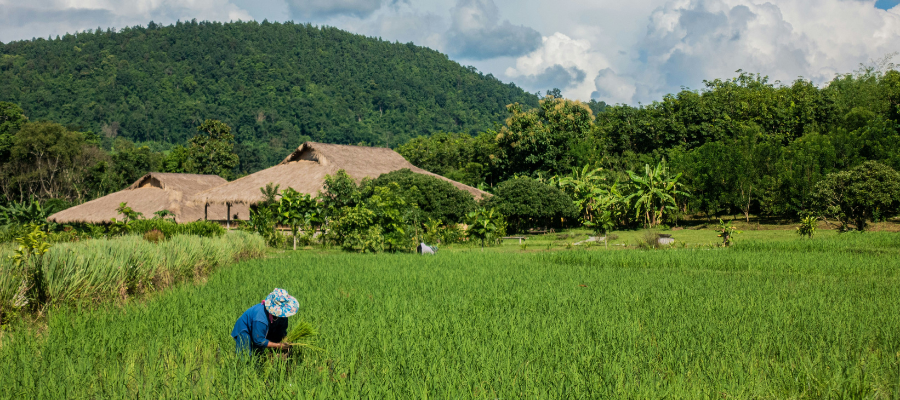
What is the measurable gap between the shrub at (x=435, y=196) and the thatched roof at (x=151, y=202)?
29.3 ft

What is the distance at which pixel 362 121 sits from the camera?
7981 cm

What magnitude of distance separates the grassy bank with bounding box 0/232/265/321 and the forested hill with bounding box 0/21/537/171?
44.9 m

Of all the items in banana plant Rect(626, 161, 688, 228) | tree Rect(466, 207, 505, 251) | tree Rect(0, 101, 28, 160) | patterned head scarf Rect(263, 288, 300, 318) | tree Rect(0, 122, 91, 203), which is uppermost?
tree Rect(0, 101, 28, 160)

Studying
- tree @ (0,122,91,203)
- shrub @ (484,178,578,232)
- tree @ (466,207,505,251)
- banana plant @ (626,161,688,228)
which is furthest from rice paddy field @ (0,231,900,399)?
tree @ (0,122,91,203)

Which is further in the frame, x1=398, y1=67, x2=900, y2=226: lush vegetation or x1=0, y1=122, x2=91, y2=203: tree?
x1=0, y1=122, x2=91, y2=203: tree

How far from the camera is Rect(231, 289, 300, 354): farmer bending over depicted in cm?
333

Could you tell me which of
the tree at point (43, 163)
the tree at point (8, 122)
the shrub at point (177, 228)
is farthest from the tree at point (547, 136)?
the tree at point (8, 122)

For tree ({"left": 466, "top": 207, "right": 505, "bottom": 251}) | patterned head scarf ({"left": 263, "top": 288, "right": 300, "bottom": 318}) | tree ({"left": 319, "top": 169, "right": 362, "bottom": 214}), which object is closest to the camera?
patterned head scarf ({"left": 263, "top": 288, "right": 300, "bottom": 318})

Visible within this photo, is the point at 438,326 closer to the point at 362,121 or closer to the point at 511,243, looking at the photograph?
the point at 511,243

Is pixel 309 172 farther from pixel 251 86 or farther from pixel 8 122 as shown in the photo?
pixel 251 86

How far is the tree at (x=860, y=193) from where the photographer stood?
608 inches

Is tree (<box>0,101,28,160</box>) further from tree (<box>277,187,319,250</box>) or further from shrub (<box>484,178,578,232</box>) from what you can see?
shrub (<box>484,178,578,232</box>)

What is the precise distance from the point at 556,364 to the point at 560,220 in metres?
19.1

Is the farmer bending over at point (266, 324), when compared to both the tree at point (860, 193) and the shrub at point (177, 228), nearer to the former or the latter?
the shrub at point (177, 228)
